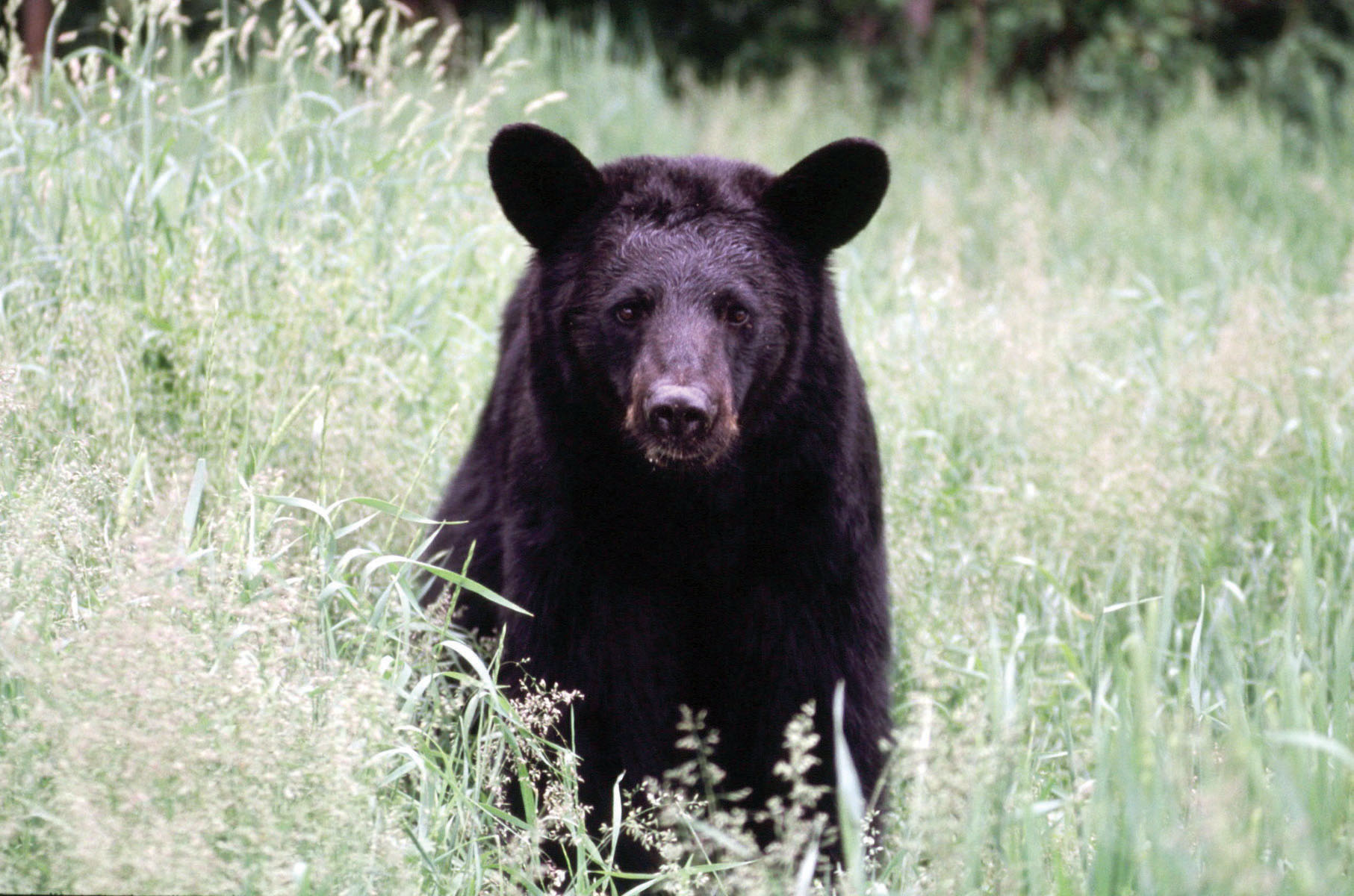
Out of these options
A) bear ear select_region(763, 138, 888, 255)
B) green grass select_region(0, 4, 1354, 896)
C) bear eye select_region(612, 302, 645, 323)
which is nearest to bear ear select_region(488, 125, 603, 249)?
bear eye select_region(612, 302, 645, 323)

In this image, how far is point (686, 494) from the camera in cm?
291

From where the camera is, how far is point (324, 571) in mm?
2531

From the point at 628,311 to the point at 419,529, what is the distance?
65cm

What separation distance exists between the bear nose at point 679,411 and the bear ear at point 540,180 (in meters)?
0.64

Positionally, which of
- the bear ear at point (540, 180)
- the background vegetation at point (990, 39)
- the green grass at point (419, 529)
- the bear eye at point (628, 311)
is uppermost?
the background vegetation at point (990, 39)

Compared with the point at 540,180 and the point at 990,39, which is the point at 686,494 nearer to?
the point at 540,180

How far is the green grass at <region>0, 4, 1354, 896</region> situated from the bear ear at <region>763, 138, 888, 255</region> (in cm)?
99

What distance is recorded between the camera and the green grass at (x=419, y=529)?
191 cm

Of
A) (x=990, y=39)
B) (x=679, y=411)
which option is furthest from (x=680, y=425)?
(x=990, y=39)

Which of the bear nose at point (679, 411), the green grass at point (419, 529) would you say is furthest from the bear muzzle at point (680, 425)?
the green grass at point (419, 529)

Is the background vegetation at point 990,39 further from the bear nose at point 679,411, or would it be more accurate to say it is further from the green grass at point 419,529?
the bear nose at point 679,411

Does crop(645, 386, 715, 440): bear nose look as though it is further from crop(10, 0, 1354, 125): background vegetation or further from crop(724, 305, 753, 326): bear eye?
crop(10, 0, 1354, 125): background vegetation

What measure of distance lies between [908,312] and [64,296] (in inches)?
117

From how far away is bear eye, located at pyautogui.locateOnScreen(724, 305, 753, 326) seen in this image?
9.78 feet
